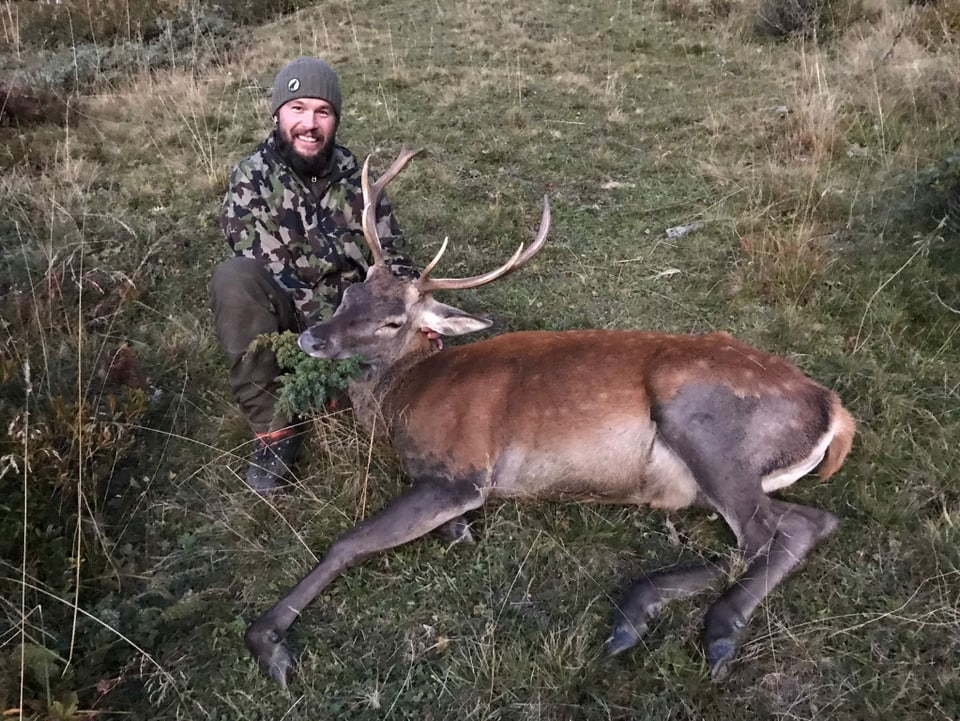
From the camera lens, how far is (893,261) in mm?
5125

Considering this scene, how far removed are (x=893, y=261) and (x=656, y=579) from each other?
10.7 feet

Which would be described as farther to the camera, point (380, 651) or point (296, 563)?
point (296, 563)

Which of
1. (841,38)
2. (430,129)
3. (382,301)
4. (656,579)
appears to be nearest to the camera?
(656,579)

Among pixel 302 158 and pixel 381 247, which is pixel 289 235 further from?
pixel 381 247

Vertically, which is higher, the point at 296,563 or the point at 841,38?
the point at 841,38

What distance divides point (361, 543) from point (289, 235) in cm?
203

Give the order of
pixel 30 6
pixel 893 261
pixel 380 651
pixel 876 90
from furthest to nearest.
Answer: pixel 30 6 → pixel 876 90 → pixel 893 261 → pixel 380 651

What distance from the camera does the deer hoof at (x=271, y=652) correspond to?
9.21ft

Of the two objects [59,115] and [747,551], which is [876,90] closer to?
[747,551]

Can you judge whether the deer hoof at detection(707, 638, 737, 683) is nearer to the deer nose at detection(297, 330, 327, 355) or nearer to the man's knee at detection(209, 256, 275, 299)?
the deer nose at detection(297, 330, 327, 355)

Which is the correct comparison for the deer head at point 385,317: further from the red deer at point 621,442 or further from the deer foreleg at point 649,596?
the deer foreleg at point 649,596

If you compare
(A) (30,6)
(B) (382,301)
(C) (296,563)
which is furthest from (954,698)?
(A) (30,6)

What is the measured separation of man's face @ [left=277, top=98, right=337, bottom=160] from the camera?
4.30m

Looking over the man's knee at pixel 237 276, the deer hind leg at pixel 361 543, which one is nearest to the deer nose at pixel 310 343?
the man's knee at pixel 237 276
